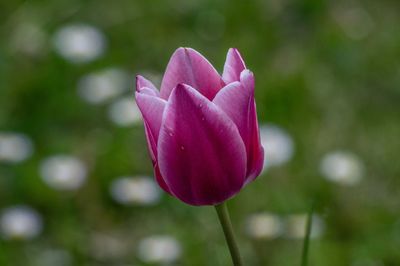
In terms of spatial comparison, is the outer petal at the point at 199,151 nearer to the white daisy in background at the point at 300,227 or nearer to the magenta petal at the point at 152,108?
the magenta petal at the point at 152,108

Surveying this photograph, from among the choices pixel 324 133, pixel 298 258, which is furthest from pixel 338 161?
pixel 298 258

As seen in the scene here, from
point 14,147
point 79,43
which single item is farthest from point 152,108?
point 79,43

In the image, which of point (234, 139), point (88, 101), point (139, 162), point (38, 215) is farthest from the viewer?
point (88, 101)

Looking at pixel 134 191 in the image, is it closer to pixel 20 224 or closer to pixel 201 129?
pixel 20 224

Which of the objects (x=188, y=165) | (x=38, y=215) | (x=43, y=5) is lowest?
(x=38, y=215)

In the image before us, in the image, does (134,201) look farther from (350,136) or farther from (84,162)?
(350,136)

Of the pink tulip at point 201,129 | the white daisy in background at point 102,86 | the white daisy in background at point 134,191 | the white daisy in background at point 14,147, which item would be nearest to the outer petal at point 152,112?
the pink tulip at point 201,129
